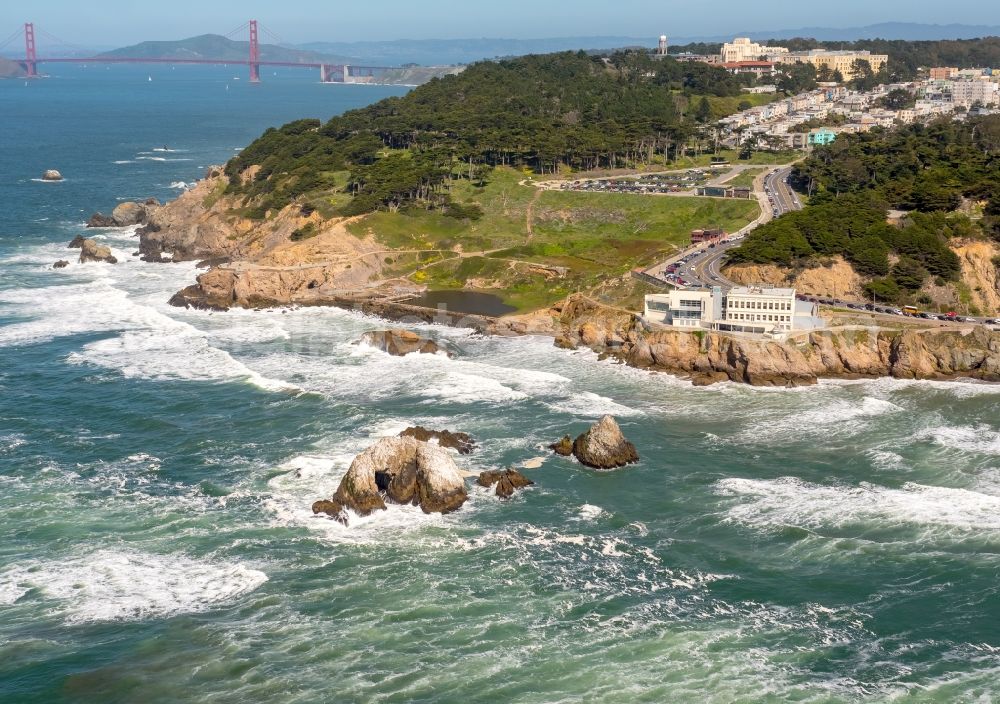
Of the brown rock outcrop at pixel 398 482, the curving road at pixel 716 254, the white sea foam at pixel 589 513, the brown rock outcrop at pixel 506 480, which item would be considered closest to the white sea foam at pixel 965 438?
the white sea foam at pixel 589 513

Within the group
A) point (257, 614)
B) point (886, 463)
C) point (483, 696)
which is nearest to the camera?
point (483, 696)

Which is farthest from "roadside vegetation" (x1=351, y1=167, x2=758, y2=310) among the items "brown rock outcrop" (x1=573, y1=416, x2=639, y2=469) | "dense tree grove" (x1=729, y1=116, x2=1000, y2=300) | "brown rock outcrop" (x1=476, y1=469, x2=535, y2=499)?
"brown rock outcrop" (x1=476, y1=469, x2=535, y2=499)

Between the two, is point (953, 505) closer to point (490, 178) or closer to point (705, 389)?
point (705, 389)

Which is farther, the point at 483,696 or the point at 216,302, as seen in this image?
the point at 216,302

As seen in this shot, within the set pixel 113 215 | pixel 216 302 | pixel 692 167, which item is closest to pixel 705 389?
pixel 216 302

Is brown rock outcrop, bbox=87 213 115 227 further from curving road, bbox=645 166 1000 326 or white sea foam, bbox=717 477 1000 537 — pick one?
white sea foam, bbox=717 477 1000 537

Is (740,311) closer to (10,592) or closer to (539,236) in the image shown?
(539,236)
